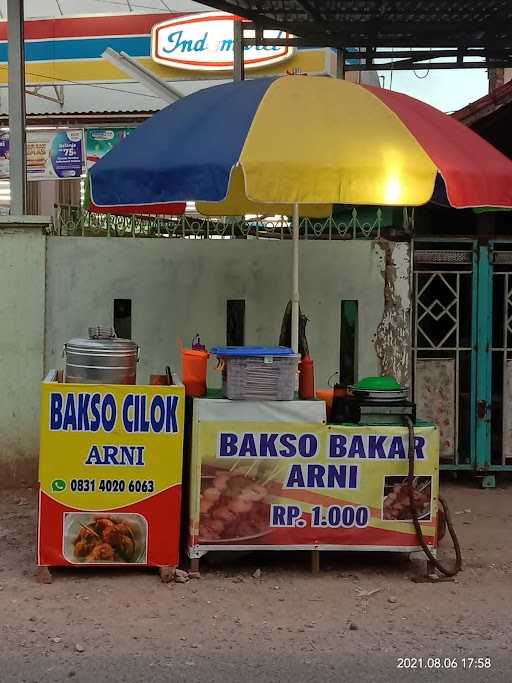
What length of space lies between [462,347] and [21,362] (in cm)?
343

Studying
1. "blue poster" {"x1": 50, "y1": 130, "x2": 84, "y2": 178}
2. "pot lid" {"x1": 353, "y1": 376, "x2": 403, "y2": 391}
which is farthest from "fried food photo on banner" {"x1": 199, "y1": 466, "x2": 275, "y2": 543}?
"blue poster" {"x1": 50, "y1": 130, "x2": 84, "y2": 178}

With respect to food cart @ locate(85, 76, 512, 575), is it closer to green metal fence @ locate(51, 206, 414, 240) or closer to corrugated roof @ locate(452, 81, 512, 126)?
green metal fence @ locate(51, 206, 414, 240)

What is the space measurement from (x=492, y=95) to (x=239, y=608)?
18.6 ft

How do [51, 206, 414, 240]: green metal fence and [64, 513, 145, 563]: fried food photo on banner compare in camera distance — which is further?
[51, 206, 414, 240]: green metal fence

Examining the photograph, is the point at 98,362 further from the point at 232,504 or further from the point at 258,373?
the point at 232,504

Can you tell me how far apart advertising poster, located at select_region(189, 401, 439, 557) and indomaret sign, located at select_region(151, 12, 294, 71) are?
1012 cm

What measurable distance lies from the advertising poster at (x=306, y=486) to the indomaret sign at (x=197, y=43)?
10.1 meters

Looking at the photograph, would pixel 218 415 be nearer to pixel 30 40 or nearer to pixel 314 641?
pixel 314 641

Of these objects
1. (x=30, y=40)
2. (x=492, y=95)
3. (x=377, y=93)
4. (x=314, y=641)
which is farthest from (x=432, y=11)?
(x=30, y=40)

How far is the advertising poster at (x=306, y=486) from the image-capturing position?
15.2 feet

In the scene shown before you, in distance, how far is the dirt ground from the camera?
3.65 metres

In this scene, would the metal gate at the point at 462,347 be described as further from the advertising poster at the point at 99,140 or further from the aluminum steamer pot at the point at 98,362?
the advertising poster at the point at 99,140

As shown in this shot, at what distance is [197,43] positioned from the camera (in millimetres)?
13602

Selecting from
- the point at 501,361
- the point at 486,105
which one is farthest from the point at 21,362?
the point at 486,105
